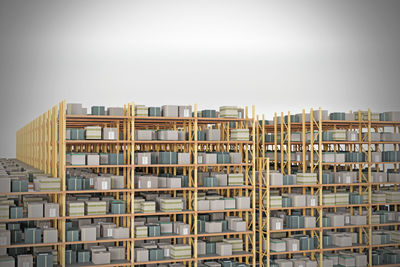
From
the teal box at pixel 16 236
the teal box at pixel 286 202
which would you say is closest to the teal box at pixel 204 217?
the teal box at pixel 286 202

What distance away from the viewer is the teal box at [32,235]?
11.9 meters

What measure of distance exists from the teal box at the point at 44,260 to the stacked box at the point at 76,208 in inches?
47.7

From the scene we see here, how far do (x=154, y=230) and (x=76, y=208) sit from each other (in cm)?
234

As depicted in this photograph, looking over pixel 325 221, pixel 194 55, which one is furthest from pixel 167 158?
pixel 194 55

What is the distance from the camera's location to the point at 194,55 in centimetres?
2914

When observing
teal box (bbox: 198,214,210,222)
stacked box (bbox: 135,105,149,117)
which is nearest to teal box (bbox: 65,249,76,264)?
teal box (bbox: 198,214,210,222)

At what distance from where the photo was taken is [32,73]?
27.3m

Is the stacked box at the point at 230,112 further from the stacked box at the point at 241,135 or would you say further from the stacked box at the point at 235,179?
the stacked box at the point at 235,179

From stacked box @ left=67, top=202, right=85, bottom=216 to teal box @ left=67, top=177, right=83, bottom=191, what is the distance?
0.41 meters

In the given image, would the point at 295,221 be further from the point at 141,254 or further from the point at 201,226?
the point at 141,254

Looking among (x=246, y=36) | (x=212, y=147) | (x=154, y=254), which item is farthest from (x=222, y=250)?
(x=246, y=36)

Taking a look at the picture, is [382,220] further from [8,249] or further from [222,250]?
[8,249]

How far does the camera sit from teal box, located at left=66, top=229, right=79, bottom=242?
1235 cm

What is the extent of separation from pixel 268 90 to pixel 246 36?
3.99 meters
